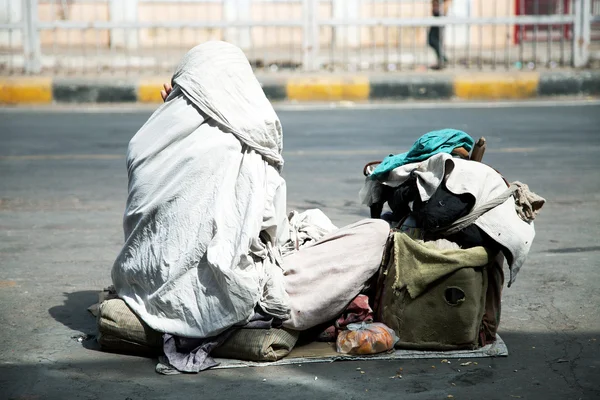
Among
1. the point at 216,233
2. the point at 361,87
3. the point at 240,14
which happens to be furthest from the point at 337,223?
the point at 240,14

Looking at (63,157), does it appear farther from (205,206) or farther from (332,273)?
(332,273)

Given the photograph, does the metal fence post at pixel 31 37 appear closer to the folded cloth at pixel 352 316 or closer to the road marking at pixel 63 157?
the road marking at pixel 63 157

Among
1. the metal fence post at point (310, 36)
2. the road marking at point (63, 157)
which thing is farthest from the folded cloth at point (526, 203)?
the metal fence post at point (310, 36)

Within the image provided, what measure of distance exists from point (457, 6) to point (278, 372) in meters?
16.7

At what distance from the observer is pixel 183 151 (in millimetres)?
3719

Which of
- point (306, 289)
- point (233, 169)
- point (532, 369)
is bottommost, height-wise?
point (532, 369)

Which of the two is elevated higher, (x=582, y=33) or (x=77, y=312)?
(x=582, y=33)

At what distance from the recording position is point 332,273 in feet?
12.4

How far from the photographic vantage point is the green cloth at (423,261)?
363 cm

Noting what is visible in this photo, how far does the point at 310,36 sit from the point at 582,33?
3813 millimetres

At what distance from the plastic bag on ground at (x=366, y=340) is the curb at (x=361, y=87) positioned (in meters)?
8.72

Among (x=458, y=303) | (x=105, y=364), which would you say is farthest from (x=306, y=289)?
(x=105, y=364)

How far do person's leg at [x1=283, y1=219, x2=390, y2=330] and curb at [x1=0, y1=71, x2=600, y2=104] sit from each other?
27.9 feet

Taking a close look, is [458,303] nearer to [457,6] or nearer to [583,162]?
[583,162]
